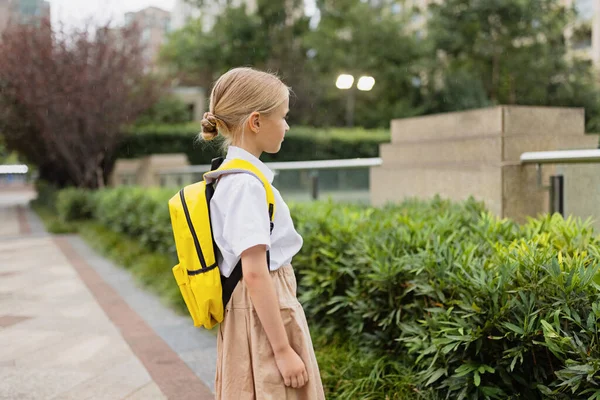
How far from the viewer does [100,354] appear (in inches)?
163

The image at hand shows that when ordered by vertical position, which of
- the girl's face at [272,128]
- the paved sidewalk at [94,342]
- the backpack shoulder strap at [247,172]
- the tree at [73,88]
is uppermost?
the tree at [73,88]

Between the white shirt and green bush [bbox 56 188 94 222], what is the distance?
1201 centimetres

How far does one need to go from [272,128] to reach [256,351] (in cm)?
67

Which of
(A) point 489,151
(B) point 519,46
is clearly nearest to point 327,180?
(A) point 489,151

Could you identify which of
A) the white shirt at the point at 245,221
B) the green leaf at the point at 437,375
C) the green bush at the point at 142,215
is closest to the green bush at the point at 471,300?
the green leaf at the point at 437,375

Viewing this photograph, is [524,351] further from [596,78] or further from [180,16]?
[180,16]

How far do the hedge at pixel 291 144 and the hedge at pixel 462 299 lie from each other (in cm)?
1526

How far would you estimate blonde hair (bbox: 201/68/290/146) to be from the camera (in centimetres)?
175

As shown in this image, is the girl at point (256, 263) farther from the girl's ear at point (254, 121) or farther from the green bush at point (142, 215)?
the green bush at point (142, 215)

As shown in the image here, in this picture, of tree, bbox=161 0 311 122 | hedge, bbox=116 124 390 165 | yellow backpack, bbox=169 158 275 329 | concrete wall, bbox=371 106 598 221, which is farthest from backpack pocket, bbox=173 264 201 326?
tree, bbox=161 0 311 122

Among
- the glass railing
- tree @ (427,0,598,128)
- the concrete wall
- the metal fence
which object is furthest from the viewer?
tree @ (427,0,598,128)

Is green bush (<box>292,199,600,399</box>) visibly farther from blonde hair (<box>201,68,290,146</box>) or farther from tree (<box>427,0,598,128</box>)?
tree (<box>427,0,598,128</box>)

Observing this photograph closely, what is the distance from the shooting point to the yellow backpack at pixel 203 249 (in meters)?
1.73

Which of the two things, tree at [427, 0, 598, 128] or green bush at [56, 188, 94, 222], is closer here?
green bush at [56, 188, 94, 222]
